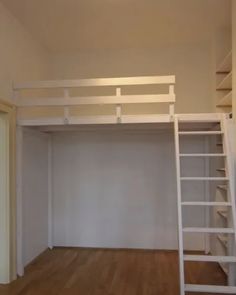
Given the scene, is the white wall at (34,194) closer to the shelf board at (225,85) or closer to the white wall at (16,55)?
the white wall at (16,55)

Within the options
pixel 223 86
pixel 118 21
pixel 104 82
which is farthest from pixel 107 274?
pixel 118 21

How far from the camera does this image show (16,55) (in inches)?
168

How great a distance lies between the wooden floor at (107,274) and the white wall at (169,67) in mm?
2342

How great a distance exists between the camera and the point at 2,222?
12.9ft

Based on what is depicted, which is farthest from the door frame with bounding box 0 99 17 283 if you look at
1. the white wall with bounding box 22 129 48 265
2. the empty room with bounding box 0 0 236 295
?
the white wall with bounding box 22 129 48 265

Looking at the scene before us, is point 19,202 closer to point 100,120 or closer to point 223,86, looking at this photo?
point 100,120

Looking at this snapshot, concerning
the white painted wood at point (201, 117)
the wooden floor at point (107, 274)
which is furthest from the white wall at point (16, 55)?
the wooden floor at point (107, 274)

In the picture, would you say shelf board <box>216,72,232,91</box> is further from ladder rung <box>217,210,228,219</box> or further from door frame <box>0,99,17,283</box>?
door frame <box>0,99,17,283</box>

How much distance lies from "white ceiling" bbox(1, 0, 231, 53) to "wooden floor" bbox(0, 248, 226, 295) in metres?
3.27

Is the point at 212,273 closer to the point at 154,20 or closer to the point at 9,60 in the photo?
the point at 154,20

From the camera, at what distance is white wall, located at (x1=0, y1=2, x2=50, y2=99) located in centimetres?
391

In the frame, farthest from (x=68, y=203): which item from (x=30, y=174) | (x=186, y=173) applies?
(x=186, y=173)

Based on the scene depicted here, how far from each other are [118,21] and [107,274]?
3.29 meters

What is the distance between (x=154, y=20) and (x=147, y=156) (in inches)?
81.6
